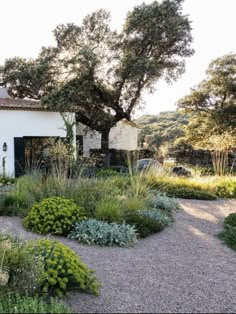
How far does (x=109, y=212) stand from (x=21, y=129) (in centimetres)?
1049

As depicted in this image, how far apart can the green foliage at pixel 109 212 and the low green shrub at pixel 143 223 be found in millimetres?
191

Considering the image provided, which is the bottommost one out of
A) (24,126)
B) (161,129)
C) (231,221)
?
(231,221)

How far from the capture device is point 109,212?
525 cm

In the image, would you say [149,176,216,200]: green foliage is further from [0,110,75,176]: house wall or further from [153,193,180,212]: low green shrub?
[0,110,75,176]: house wall

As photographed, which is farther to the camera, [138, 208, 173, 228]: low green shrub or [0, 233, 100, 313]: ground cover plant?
[138, 208, 173, 228]: low green shrub

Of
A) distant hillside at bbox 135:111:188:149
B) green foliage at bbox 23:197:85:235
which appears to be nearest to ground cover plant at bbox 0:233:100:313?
green foliage at bbox 23:197:85:235

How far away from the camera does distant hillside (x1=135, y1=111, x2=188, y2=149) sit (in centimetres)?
2597

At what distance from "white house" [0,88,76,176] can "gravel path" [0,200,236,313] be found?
9108 millimetres

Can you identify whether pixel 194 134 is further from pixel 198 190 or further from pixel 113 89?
pixel 198 190

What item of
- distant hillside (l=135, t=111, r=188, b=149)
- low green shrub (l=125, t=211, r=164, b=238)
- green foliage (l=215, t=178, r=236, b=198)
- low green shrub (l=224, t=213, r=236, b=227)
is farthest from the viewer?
distant hillside (l=135, t=111, r=188, b=149)

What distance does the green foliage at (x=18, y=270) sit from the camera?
2.64m

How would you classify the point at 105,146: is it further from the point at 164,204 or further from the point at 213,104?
the point at 164,204

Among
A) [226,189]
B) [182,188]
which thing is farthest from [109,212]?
[226,189]

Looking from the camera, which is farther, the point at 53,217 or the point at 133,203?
the point at 133,203
